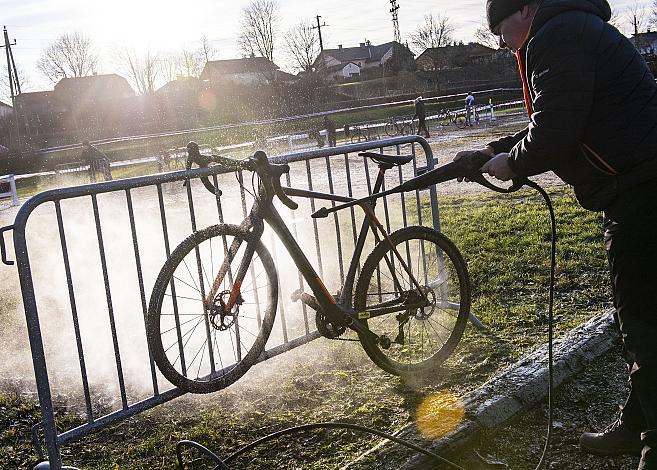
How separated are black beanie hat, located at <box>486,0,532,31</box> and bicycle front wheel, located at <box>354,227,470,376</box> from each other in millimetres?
1628

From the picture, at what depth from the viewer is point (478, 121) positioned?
3625cm

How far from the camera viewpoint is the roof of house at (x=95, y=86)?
7950cm

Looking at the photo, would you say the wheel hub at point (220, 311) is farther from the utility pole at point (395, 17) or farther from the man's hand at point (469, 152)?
the utility pole at point (395, 17)

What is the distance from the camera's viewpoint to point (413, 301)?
4.54m

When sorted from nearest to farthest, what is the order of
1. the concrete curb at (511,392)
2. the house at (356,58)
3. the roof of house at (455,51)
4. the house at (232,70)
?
the concrete curb at (511,392) < the roof of house at (455,51) < the house at (232,70) < the house at (356,58)

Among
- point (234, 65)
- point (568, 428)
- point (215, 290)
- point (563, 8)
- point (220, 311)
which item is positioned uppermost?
point (234, 65)

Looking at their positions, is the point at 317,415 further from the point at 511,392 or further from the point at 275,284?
the point at 511,392

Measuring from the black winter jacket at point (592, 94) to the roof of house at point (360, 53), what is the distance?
10922 centimetres

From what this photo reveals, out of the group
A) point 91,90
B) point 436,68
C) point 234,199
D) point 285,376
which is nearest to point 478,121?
point 234,199

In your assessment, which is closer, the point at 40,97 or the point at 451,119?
the point at 451,119

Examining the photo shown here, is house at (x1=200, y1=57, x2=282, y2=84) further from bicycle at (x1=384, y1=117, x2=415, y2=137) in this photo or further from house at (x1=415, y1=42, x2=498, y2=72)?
bicycle at (x1=384, y1=117, x2=415, y2=137)

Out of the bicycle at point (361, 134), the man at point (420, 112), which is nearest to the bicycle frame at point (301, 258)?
A: the man at point (420, 112)

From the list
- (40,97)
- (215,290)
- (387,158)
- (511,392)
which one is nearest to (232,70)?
(40,97)

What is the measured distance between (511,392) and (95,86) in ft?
275
